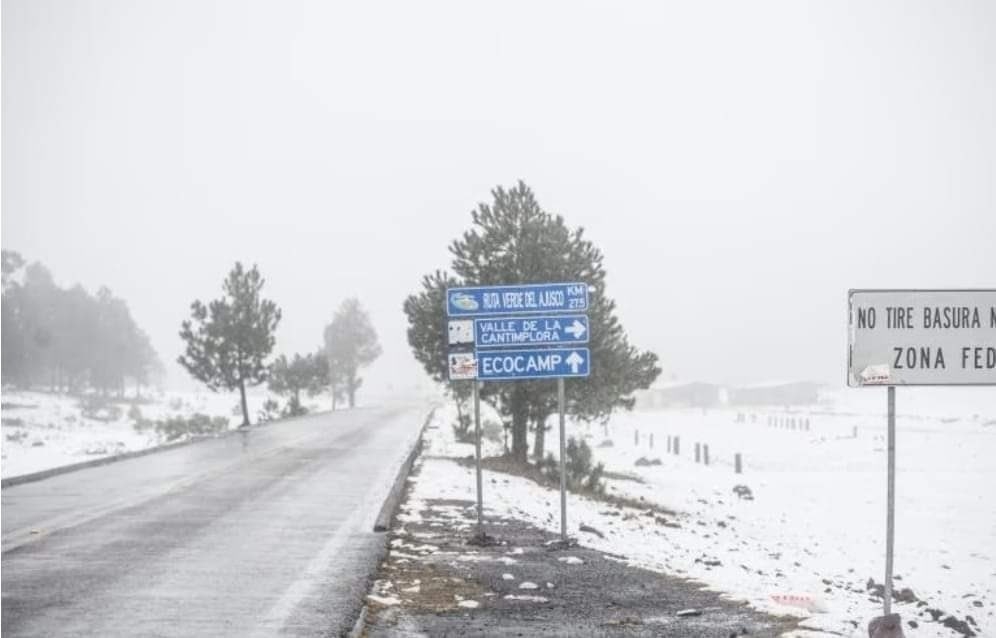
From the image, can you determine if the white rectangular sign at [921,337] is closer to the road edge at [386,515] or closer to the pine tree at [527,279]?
the road edge at [386,515]

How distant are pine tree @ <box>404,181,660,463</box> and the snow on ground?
36.6 ft

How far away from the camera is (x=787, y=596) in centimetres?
865

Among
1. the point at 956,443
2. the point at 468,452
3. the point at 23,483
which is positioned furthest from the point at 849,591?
the point at 956,443

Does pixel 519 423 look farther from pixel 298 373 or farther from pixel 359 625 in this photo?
pixel 298 373

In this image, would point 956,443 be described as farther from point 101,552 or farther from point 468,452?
point 101,552

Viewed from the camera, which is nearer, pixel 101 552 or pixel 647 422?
pixel 101 552

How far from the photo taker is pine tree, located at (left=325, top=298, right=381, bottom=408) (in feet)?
244

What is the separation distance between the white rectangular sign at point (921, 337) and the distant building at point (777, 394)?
124 meters

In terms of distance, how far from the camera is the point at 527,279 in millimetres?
20766

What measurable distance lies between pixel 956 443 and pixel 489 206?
40791 mm

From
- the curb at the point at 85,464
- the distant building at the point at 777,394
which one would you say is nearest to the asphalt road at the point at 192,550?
the curb at the point at 85,464

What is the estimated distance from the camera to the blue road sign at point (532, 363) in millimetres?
11930

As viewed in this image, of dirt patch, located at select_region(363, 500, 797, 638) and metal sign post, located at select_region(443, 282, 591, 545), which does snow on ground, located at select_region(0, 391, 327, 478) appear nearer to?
metal sign post, located at select_region(443, 282, 591, 545)

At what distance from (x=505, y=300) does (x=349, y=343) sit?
208 ft
